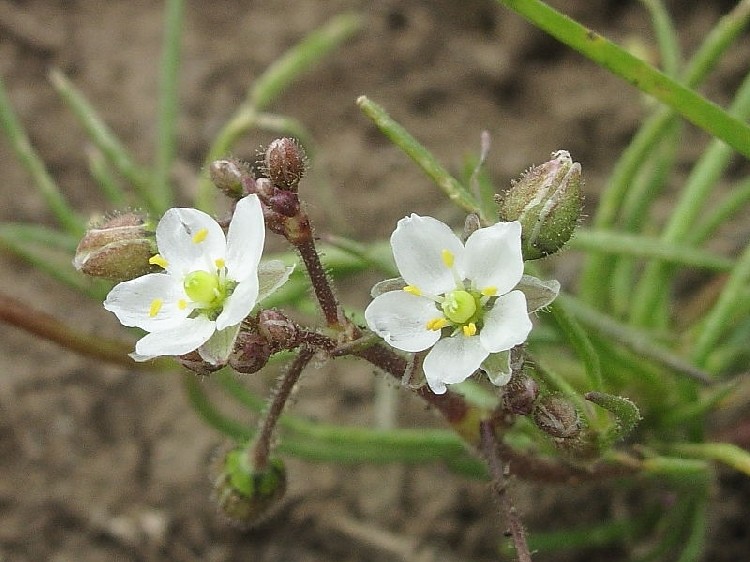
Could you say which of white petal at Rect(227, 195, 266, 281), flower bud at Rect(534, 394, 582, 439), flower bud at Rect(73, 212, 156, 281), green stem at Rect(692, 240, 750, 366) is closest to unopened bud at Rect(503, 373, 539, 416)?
flower bud at Rect(534, 394, 582, 439)

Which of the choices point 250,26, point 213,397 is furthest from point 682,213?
point 250,26

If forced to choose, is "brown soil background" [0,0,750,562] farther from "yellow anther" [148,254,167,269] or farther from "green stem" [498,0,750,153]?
"yellow anther" [148,254,167,269]

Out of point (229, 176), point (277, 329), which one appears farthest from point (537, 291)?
point (229, 176)

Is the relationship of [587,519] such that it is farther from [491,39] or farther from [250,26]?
[250,26]

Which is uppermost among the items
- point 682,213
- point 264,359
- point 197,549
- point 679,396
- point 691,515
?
point 682,213

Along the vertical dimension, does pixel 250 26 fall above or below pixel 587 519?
above

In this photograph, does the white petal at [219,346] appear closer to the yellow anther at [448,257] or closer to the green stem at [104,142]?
the yellow anther at [448,257]
